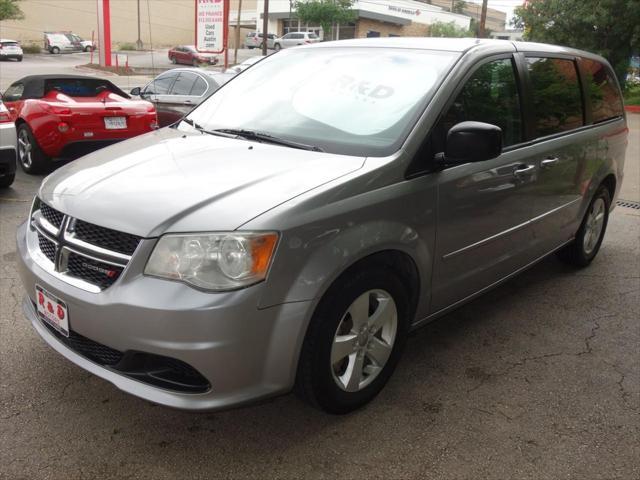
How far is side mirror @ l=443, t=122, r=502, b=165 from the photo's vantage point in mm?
2721

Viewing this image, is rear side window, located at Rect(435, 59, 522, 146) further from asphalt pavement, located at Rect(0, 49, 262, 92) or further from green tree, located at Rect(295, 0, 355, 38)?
green tree, located at Rect(295, 0, 355, 38)

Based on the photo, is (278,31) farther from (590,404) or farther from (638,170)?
(590,404)

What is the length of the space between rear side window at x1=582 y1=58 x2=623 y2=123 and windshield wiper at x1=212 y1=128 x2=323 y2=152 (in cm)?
260

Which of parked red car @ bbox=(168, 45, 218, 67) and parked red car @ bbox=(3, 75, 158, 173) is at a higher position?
parked red car @ bbox=(3, 75, 158, 173)

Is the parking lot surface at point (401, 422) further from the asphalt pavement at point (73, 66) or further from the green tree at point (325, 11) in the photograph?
the green tree at point (325, 11)

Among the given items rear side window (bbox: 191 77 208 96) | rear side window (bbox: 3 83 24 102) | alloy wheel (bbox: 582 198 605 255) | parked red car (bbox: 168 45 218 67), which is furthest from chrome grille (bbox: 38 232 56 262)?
parked red car (bbox: 168 45 218 67)

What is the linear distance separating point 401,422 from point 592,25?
2319cm

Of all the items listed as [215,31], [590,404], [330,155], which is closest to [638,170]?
[590,404]

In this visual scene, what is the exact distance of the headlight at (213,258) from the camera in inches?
86.2

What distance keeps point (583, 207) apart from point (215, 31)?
65.7 ft

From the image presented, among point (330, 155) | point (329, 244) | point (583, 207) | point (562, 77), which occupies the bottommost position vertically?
point (583, 207)

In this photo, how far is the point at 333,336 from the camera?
247 cm

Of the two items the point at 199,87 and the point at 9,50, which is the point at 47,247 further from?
the point at 9,50

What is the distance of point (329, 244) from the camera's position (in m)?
2.38
